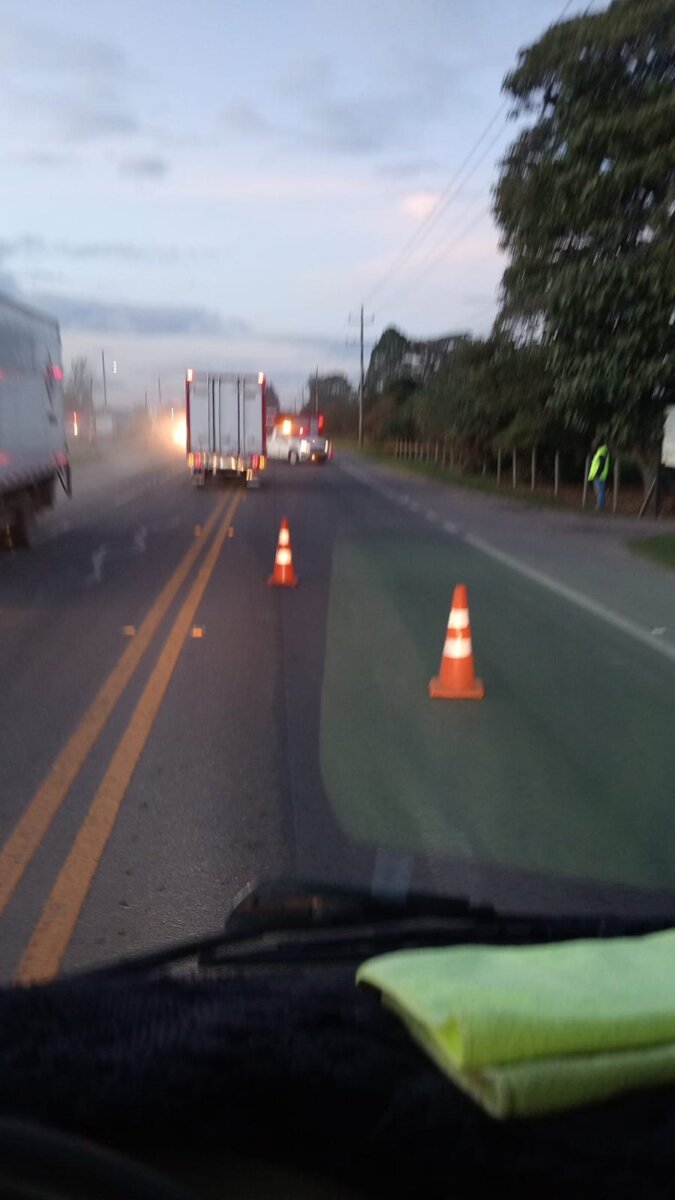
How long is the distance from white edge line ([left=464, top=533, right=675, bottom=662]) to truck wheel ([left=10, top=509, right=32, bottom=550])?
755 centimetres

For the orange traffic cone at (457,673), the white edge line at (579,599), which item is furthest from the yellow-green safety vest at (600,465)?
the orange traffic cone at (457,673)

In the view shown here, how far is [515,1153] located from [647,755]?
20.7 ft

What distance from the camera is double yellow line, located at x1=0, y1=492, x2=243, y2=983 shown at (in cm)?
483

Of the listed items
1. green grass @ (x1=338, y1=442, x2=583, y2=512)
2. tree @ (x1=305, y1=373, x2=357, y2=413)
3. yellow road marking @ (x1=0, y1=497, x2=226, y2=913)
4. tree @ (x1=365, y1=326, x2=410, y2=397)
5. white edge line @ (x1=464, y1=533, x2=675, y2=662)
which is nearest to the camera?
yellow road marking @ (x1=0, y1=497, x2=226, y2=913)

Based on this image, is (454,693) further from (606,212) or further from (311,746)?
(606,212)

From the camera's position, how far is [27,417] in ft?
67.0

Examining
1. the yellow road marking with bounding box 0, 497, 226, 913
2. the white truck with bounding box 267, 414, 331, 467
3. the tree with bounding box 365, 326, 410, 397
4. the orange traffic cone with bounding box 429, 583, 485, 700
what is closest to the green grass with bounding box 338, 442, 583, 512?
the white truck with bounding box 267, 414, 331, 467

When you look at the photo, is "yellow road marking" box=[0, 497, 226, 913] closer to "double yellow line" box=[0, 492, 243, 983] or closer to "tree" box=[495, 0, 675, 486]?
"double yellow line" box=[0, 492, 243, 983]

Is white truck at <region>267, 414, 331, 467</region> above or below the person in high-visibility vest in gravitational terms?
below

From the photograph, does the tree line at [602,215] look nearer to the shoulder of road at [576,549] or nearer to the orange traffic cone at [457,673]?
the shoulder of road at [576,549]

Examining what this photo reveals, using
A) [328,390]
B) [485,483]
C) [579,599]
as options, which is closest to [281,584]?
[579,599]

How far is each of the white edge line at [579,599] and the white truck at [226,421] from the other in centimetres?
1774

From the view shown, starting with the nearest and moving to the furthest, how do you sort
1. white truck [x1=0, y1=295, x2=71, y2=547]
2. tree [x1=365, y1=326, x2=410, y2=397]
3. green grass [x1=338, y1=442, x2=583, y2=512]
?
white truck [x1=0, y1=295, x2=71, y2=547] → green grass [x1=338, y1=442, x2=583, y2=512] → tree [x1=365, y1=326, x2=410, y2=397]

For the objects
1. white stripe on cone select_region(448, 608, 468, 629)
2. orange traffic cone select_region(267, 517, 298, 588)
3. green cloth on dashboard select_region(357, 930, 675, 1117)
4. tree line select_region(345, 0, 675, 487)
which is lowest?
orange traffic cone select_region(267, 517, 298, 588)
